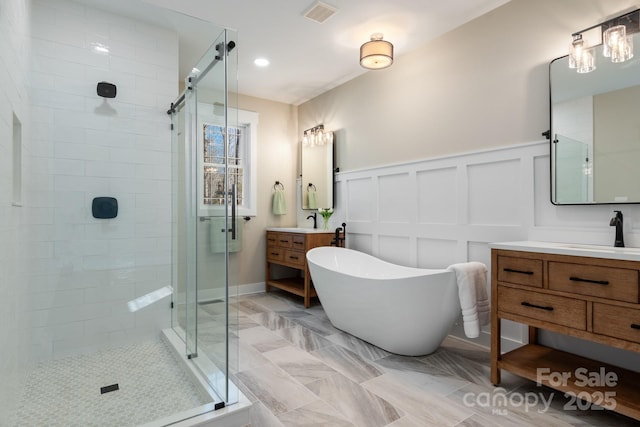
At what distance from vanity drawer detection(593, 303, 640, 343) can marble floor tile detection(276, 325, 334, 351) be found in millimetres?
1800

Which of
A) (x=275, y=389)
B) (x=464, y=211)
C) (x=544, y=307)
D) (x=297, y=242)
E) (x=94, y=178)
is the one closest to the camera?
(x=544, y=307)

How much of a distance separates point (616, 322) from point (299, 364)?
1.85 metres

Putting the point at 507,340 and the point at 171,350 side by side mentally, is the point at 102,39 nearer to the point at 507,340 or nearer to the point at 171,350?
the point at 171,350

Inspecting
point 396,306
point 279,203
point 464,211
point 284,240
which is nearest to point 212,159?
Result: point 396,306

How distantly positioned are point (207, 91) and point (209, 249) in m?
1.06

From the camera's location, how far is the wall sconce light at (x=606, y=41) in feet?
6.55

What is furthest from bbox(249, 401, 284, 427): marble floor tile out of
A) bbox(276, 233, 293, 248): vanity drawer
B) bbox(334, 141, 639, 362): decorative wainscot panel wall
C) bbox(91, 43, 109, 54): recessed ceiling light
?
bbox(91, 43, 109, 54): recessed ceiling light

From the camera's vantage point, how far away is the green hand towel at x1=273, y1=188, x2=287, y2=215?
15.8 feet

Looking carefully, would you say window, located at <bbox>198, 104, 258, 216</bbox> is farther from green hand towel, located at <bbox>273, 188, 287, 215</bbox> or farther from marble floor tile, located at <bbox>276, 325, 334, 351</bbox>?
green hand towel, located at <bbox>273, 188, 287, 215</bbox>

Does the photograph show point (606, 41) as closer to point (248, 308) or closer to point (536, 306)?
point (536, 306)

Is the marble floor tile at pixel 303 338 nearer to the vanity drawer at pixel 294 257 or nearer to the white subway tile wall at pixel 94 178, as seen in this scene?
the vanity drawer at pixel 294 257

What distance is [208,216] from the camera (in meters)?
2.20

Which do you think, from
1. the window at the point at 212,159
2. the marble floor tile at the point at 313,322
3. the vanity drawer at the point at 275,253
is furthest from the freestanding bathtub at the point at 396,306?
the vanity drawer at the point at 275,253

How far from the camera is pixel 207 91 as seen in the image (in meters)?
2.30
